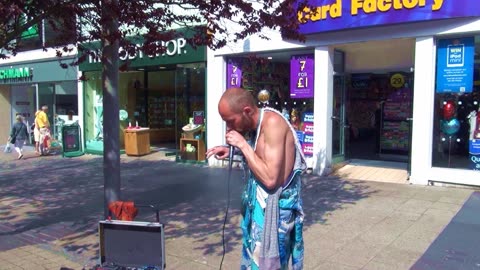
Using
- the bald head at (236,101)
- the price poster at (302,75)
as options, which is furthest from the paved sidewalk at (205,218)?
the bald head at (236,101)

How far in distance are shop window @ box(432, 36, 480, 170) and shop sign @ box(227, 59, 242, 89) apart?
4543mm

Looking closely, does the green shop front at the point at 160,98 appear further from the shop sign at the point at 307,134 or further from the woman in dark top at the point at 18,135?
the shop sign at the point at 307,134

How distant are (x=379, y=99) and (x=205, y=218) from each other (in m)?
7.31

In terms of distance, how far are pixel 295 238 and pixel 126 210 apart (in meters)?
1.35

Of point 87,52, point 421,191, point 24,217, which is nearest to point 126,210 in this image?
point 87,52

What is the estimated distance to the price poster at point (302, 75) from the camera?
9.96 m

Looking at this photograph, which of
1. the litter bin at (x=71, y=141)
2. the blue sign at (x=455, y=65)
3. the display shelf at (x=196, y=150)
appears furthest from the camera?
the litter bin at (x=71, y=141)

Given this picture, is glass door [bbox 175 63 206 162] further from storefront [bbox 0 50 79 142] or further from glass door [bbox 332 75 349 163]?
storefront [bbox 0 50 79 142]

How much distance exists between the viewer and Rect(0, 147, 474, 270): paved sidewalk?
4.95 m

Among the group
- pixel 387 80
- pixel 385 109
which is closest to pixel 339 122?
pixel 385 109

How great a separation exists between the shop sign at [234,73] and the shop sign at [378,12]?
225 centimetres

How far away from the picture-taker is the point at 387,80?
11.9 meters

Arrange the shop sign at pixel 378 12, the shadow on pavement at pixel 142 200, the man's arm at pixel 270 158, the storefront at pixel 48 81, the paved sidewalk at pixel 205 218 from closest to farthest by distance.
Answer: the man's arm at pixel 270 158 → the paved sidewalk at pixel 205 218 → the shadow on pavement at pixel 142 200 → the shop sign at pixel 378 12 → the storefront at pixel 48 81

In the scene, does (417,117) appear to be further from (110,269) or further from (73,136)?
(73,136)
